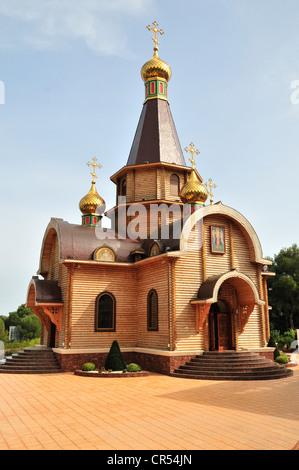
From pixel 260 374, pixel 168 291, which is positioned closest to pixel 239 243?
pixel 168 291

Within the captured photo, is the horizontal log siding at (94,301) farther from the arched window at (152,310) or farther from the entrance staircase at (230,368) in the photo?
the entrance staircase at (230,368)

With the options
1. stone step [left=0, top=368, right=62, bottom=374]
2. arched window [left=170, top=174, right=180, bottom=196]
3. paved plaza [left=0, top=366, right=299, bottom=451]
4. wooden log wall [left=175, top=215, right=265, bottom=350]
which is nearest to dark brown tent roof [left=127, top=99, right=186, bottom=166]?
arched window [left=170, top=174, right=180, bottom=196]

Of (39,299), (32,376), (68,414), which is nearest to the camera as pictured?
(68,414)

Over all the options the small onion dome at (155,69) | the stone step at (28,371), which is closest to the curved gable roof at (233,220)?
the stone step at (28,371)

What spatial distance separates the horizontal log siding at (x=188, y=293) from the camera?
1395 cm

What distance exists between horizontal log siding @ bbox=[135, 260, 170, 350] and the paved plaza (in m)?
2.49

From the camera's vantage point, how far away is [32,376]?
13.4m

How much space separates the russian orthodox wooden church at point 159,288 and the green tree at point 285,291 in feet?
58.5

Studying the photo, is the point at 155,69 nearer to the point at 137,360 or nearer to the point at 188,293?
the point at 188,293

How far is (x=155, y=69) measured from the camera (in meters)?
21.1

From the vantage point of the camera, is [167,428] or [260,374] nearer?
[167,428]

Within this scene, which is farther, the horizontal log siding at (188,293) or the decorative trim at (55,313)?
the decorative trim at (55,313)

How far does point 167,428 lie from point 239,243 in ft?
34.5
